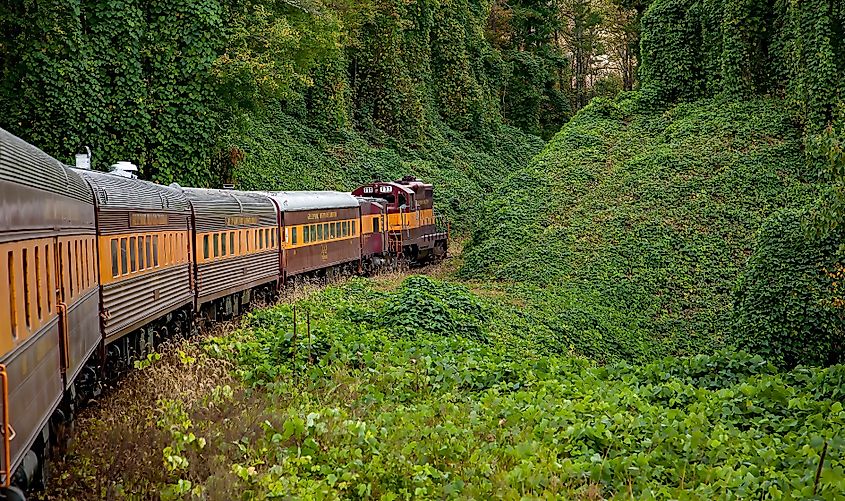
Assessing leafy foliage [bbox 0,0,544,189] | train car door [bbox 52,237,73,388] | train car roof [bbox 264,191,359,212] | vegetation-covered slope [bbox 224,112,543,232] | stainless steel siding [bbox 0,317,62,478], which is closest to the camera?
stainless steel siding [bbox 0,317,62,478]

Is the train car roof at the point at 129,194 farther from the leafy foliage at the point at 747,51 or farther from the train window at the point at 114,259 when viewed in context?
the leafy foliage at the point at 747,51

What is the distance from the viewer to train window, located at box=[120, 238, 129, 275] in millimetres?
11715

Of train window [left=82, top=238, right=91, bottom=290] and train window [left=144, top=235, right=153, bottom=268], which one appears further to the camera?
train window [left=144, top=235, right=153, bottom=268]

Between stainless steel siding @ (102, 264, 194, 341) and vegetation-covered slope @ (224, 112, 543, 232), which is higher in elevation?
vegetation-covered slope @ (224, 112, 543, 232)

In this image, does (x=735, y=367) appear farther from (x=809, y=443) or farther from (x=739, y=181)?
(x=739, y=181)

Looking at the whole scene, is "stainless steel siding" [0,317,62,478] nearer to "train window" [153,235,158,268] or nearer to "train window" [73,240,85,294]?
"train window" [73,240,85,294]

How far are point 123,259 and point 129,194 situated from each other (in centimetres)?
103

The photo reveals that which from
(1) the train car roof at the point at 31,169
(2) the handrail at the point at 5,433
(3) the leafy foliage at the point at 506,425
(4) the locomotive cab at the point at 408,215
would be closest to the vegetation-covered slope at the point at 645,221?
(4) the locomotive cab at the point at 408,215

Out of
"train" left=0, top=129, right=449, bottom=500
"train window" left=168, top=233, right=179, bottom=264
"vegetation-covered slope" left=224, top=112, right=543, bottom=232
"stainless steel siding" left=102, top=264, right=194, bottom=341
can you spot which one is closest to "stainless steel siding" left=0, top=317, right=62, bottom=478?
"train" left=0, top=129, right=449, bottom=500

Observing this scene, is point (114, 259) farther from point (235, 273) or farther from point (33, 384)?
point (235, 273)

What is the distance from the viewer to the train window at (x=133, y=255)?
12172mm

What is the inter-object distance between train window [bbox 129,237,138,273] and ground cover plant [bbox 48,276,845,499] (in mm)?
1354

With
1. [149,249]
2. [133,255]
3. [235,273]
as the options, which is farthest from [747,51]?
[133,255]

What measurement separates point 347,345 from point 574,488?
20.3 ft
